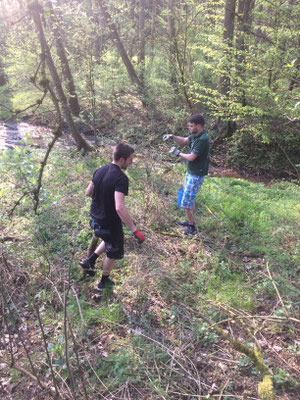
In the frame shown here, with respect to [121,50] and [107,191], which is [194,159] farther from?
[121,50]

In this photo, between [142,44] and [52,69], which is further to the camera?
[142,44]

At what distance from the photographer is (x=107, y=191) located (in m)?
3.17

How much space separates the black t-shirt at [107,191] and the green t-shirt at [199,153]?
1.71 meters

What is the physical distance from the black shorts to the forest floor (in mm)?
449

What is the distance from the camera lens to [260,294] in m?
3.52

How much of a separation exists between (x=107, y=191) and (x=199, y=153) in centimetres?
191

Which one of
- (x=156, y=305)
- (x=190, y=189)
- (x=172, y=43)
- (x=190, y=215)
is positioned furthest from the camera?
(x=172, y=43)

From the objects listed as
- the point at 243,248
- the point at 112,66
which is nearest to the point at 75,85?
the point at 112,66

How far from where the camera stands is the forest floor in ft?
8.11

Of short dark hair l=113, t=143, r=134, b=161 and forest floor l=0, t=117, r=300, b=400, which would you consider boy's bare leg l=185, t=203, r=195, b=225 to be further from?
short dark hair l=113, t=143, r=134, b=161

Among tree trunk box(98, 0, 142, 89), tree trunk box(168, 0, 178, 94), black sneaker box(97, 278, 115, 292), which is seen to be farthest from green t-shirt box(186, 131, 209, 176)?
tree trunk box(98, 0, 142, 89)

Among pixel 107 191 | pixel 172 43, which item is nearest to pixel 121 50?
pixel 172 43

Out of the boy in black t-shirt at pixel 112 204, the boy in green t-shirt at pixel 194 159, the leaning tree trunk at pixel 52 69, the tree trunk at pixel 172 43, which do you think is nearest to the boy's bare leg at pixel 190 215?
the boy in green t-shirt at pixel 194 159

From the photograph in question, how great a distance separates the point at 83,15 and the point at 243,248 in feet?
31.4
